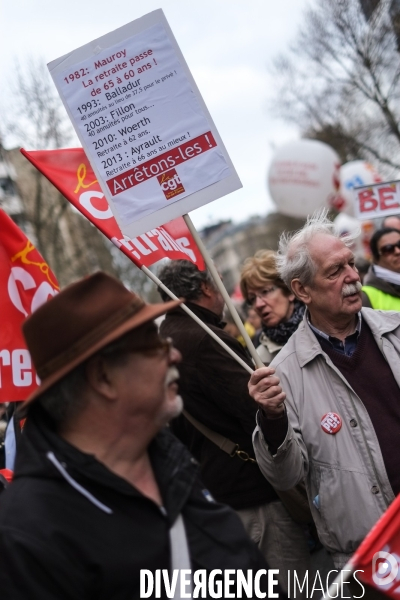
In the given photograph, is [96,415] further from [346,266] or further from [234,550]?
[346,266]

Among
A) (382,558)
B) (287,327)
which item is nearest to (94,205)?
(287,327)

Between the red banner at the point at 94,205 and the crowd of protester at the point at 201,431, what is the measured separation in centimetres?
27

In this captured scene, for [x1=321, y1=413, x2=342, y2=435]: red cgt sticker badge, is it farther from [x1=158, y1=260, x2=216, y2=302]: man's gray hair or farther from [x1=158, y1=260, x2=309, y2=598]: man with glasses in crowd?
[x1=158, y1=260, x2=216, y2=302]: man's gray hair

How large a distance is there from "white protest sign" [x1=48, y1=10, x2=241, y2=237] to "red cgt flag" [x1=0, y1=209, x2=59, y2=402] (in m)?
0.83

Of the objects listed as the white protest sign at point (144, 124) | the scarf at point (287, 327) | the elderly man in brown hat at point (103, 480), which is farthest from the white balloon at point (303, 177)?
the elderly man in brown hat at point (103, 480)

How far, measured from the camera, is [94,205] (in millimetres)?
3848

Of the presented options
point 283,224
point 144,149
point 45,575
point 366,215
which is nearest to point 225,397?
point 144,149

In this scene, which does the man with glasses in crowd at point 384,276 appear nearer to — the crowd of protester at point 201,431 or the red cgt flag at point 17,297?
the crowd of protester at point 201,431

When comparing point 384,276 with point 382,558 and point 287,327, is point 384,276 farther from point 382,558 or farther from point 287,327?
point 382,558

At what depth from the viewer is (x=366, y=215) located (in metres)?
7.00

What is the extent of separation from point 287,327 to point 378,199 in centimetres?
242

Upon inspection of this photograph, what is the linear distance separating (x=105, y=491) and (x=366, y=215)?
5.44 metres

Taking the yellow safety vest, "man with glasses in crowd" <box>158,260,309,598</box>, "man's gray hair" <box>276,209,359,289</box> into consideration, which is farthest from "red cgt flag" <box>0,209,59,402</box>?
the yellow safety vest

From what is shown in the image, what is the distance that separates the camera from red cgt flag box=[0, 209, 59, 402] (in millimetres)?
3822
